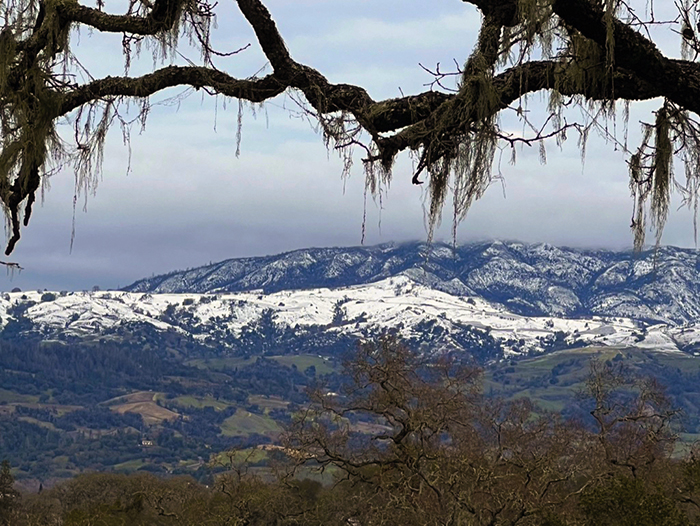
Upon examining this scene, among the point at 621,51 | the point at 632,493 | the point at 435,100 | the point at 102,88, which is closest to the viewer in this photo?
the point at 621,51

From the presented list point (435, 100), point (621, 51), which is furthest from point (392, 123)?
point (621, 51)

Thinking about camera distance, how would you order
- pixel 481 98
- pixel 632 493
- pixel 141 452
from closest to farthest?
pixel 481 98 < pixel 632 493 < pixel 141 452

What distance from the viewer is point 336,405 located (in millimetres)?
23438

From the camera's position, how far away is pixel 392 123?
134 inches

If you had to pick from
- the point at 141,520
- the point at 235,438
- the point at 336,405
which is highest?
the point at 336,405

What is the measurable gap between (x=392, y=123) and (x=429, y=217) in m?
0.37

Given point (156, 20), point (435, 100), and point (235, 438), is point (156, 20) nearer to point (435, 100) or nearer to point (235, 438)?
point (435, 100)

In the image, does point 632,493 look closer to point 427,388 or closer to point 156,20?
point 427,388

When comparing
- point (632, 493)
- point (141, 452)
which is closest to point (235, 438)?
point (141, 452)

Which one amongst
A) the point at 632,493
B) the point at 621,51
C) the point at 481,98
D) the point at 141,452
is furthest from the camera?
the point at 141,452

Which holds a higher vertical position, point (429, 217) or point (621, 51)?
point (621, 51)

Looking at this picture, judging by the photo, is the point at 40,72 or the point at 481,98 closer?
the point at 481,98

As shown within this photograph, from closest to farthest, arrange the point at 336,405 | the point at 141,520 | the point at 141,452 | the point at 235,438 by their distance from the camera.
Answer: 1. the point at 336,405
2. the point at 141,520
3. the point at 141,452
4. the point at 235,438

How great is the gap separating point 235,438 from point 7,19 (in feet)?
647
